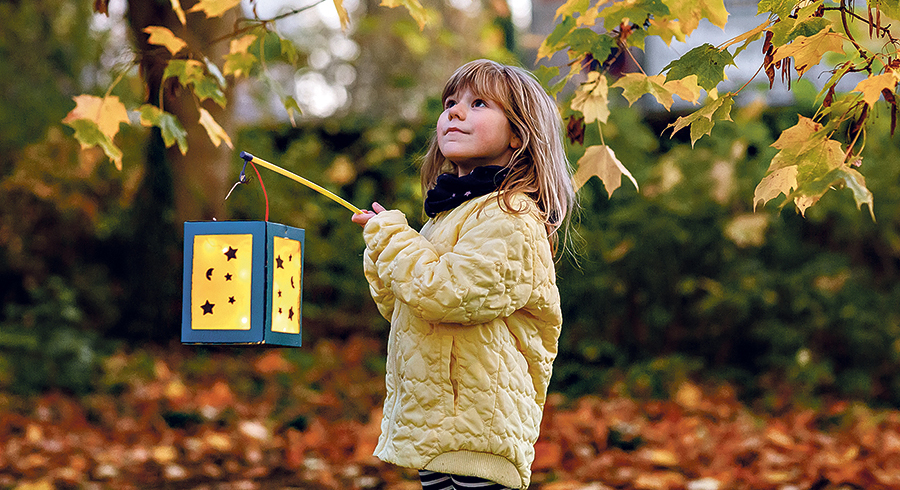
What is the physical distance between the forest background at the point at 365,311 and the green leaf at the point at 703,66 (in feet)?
7.15

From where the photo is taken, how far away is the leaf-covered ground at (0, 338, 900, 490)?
12.1ft

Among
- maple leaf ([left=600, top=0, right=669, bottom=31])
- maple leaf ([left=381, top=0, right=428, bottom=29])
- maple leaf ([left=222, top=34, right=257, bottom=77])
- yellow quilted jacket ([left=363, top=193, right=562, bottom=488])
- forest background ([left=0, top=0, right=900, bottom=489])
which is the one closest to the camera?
yellow quilted jacket ([left=363, top=193, right=562, bottom=488])

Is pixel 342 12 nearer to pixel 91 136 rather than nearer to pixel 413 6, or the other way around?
pixel 413 6

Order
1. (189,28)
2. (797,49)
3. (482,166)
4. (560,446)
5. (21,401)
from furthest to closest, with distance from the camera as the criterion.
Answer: (189,28), (21,401), (560,446), (482,166), (797,49)

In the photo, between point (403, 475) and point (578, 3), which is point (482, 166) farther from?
point (403, 475)

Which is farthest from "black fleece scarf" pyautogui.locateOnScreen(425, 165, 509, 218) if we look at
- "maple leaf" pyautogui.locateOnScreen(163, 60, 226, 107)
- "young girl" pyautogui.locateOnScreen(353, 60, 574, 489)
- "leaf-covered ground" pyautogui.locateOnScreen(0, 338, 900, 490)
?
"leaf-covered ground" pyautogui.locateOnScreen(0, 338, 900, 490)

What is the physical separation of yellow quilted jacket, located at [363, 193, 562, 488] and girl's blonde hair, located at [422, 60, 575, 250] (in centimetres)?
8

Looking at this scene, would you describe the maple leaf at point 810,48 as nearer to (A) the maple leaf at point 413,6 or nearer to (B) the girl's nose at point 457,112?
(B) the girl's nose at point 457,112

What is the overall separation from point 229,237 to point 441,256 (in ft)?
1.80

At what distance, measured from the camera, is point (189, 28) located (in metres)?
5.51

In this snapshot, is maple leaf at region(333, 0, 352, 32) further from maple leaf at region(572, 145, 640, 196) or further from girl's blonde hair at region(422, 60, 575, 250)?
maple leaf at region(572, 145, 640, 196)

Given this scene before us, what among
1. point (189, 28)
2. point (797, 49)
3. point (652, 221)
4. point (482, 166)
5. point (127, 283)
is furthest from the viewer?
point (127, 283)

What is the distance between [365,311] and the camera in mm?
6359

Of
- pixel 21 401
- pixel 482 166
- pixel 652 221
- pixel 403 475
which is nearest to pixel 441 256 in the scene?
pixel 482 166
